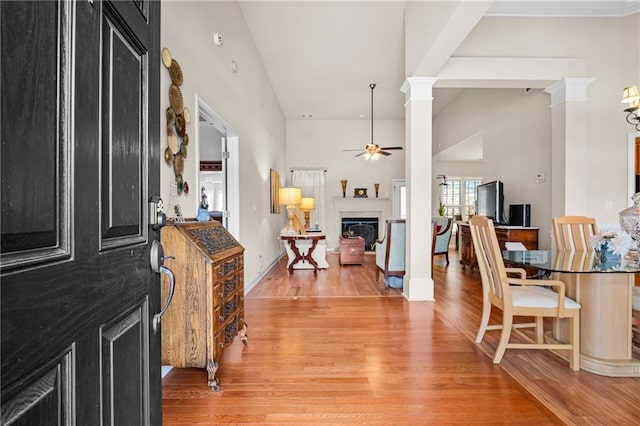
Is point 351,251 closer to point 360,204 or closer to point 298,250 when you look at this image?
point 298,250

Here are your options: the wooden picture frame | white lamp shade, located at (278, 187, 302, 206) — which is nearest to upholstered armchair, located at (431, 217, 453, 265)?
white lamp shade, located at (278, 187, 302, 206)

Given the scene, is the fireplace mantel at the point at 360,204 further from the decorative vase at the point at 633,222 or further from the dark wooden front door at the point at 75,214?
the dark wooden front door at the point at 75,214

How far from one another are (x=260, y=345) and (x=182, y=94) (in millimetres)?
2078

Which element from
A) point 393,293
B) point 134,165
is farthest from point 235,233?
point 134,165

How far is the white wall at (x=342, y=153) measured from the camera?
8836 millimetres

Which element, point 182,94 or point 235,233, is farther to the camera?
point 235,233

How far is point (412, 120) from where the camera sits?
394cm

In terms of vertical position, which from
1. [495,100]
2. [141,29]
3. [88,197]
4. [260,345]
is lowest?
[260,345]

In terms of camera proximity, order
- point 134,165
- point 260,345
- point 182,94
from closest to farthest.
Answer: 1. point 134,165
2. point 182,94
3. point 260,345

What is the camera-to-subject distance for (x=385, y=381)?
2062 mm

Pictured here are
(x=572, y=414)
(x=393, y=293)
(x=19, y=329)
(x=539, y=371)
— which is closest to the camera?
(x=19, y=329)

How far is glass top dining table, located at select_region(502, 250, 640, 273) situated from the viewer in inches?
82.7

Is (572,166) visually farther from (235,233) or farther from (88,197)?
(88,197)

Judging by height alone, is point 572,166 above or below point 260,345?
above
